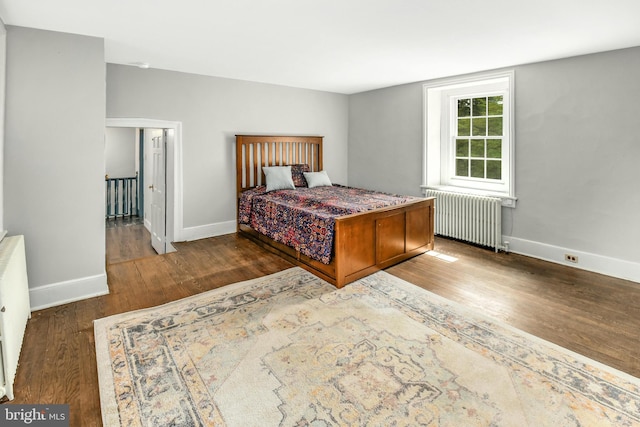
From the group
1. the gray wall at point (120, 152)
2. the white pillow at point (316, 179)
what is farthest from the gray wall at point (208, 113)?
the gray wall at point (120, 152)

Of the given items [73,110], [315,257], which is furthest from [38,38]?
[315,257]

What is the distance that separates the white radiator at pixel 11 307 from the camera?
6.09ft

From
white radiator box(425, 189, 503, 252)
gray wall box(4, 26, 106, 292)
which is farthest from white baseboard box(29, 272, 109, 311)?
white radiator box(425, 189, 503, 252)

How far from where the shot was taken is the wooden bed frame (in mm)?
3436

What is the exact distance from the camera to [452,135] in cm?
529

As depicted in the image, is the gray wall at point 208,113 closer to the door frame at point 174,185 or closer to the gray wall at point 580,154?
the door frame at point 174,185

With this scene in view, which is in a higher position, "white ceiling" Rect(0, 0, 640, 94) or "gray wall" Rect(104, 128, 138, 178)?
"white ceiling" Rect(0, 0, 640, 94)

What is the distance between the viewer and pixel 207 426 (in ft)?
5.59

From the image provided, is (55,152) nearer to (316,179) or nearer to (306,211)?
(306,211)

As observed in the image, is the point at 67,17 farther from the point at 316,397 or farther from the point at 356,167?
the point at 356,167

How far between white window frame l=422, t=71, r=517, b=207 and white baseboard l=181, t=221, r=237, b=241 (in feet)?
10.2

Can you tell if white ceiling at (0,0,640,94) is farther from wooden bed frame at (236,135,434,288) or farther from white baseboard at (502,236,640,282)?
white baseboard at (502,236,640,282)

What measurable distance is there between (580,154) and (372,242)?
255 centimetres

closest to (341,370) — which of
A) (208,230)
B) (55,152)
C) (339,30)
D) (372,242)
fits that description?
(372,242)
